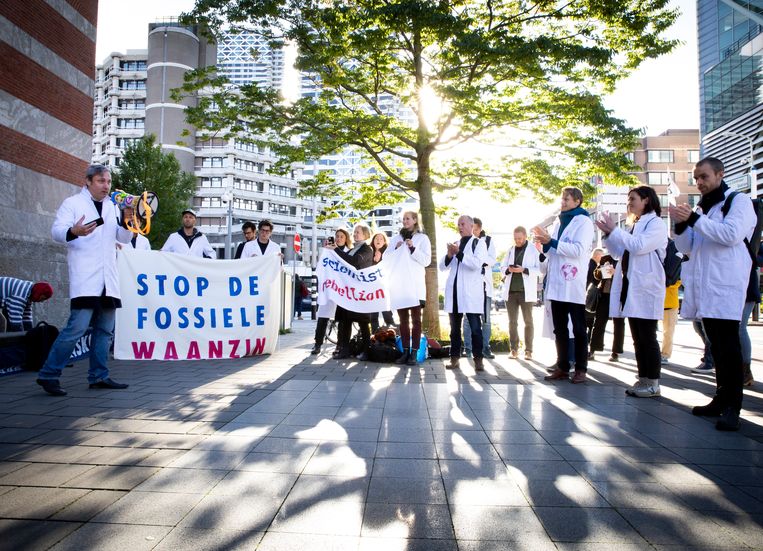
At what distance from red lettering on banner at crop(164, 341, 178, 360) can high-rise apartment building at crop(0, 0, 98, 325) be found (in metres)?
3.59

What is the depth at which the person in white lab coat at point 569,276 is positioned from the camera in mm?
6188

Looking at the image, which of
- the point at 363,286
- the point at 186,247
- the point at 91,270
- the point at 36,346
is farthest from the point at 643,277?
the point at 36,346

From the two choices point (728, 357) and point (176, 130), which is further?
point (176, 130)

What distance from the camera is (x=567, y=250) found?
6.14 meters

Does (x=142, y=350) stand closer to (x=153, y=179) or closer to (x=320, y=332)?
(x=320, y=332)

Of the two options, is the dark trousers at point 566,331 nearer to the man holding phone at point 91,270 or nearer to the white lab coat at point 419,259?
the white lab coat at point 419,259

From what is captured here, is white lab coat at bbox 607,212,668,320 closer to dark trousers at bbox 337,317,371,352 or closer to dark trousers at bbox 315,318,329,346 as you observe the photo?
dark trousers at bbox 337,317,371,352

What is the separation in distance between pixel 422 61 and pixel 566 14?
117 inches

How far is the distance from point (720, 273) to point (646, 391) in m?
1.65

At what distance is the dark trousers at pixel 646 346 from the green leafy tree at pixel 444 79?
520cm

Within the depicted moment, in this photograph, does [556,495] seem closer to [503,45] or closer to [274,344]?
[274,344]

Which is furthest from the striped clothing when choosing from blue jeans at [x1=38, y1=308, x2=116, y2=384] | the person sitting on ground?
blue jeans at [x1=38, y1=308, x2=116, y2=384]

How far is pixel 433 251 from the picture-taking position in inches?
442

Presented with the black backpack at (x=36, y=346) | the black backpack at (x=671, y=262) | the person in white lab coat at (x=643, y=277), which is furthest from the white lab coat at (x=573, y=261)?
the black backpack at (x=36, y=346)
